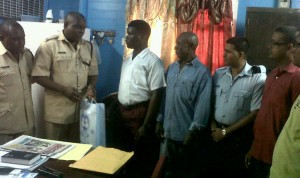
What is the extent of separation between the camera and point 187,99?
256 centimetres

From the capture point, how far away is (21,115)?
2268mm

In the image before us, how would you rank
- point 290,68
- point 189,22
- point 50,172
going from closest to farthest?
point 50,172 → point 290,68 → point 189,22

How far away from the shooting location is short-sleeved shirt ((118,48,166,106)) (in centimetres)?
259

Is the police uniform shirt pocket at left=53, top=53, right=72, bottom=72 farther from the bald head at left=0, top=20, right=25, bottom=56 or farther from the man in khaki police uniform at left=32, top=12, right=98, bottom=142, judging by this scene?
the bald head at left=0, top=20, right=25, bottom=56

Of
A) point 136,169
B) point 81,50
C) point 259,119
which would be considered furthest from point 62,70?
point 259,119

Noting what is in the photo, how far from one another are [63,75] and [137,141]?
88 centimetres

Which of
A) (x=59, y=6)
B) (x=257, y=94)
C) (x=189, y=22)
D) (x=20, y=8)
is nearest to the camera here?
(x=257, y=94)

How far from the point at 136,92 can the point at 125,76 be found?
0.63ft

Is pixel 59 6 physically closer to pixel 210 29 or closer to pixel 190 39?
pixel 210 29

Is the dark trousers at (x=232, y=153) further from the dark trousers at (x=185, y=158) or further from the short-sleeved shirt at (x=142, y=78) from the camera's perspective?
the short-sleeved shirt at (x=142, y=78)

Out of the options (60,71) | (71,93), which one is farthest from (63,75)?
(71,93)

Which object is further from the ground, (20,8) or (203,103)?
(20,8)

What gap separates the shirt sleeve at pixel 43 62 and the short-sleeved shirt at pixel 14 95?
83 millimetres

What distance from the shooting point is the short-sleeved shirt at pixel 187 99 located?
2.51 metres
